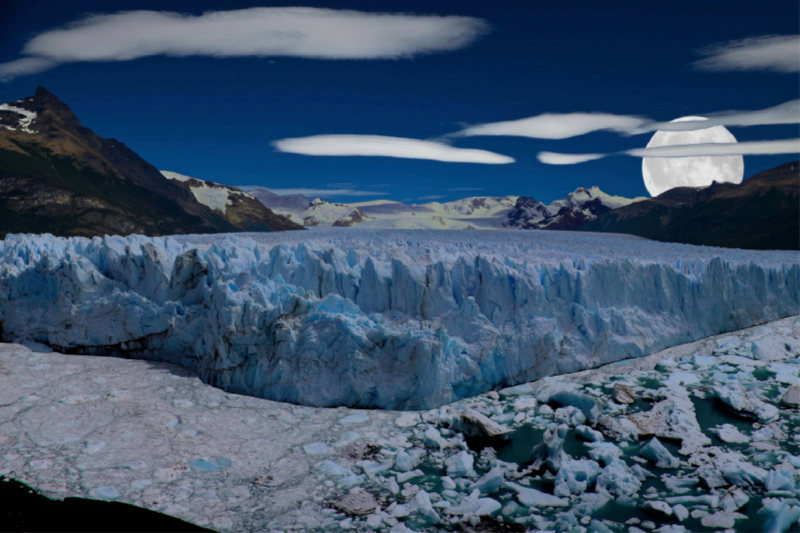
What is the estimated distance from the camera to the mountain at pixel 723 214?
208 feet

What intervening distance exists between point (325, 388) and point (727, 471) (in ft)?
18.2

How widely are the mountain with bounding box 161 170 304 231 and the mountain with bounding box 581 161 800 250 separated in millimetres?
85852

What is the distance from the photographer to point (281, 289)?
9.36m

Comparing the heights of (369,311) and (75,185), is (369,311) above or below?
below

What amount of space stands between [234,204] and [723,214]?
4540 inches

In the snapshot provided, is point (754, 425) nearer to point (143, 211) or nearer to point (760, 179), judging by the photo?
point (760, 179)

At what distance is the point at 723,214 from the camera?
73.8 meters

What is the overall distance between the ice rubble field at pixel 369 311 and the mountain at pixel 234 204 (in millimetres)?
117276

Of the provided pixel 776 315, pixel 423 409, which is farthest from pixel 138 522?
pixel 776 315

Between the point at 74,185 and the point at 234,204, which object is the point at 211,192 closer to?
the point at 234,204

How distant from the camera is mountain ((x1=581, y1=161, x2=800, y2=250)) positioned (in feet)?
208

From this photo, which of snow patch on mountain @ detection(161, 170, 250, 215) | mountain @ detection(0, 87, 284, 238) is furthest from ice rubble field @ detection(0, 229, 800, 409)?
snow patch on mountain @ detection(161, 170, 250, 215)

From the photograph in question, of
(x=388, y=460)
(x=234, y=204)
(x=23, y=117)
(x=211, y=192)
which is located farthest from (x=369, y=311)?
(x=23, y=117)

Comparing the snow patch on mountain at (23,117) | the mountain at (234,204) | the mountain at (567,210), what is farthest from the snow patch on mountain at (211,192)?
the mountain at (567,210)
